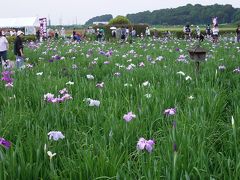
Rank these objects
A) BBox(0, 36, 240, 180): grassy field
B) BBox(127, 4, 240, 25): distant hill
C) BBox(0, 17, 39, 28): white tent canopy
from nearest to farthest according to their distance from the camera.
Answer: BBox(0, 36, 240, 180): grassy field
BBox(0, 17, 39, 28): white tent canopy
BBox(127, 4, 240, 25): distant hill

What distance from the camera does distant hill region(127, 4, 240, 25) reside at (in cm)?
7762

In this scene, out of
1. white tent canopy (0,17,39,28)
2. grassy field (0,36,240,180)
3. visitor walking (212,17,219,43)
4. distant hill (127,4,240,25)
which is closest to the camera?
grassy field (0,36,240,180)

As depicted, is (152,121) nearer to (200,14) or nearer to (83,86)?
(83,86)

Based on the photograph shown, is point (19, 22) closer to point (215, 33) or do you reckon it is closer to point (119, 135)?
point (215, 33)

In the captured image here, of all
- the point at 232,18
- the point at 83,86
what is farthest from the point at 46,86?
the point at 232,18

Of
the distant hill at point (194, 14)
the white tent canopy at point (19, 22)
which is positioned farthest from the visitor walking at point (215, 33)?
the distant hill at point (194, 14)

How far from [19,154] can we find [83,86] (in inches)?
86.3

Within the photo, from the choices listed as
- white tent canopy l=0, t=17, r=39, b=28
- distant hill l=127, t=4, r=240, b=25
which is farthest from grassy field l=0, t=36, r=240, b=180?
distant hill l=127, t=4, r=240, b=25

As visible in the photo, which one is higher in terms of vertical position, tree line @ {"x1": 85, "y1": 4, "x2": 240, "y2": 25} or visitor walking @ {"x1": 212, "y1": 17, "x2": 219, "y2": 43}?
tree line @ {"x1": 85, "y1": 4, "x2": 240, "y2": 25}

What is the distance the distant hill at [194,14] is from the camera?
7762cm

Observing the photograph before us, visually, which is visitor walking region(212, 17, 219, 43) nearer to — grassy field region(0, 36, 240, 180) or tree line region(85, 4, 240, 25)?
grassy field region(0, 36, 240, 180)

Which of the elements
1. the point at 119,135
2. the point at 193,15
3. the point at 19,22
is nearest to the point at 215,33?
the point at 119,135

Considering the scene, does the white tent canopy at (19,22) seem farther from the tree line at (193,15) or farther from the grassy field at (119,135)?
the tree line at (193,15)

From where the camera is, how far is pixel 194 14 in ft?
282
